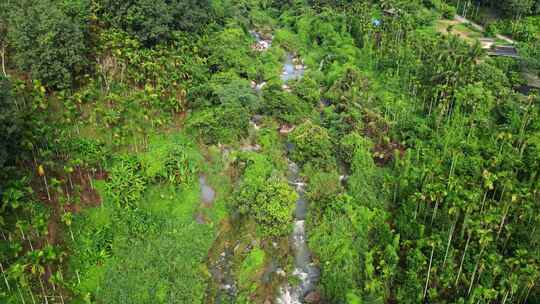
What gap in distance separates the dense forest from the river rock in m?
0.28

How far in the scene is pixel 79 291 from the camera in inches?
1195

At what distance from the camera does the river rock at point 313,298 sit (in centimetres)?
3083

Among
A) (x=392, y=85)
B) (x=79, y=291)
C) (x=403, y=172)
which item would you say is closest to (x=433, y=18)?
(x=392, y=85)

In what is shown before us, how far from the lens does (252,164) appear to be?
42.8 metres

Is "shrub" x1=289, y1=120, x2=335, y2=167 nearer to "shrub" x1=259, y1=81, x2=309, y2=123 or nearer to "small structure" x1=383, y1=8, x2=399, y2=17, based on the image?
"shrub" x1=259, y1=81, x2=309, y2=123

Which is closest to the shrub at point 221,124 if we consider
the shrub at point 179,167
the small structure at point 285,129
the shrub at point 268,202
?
the small structure at point 285,129

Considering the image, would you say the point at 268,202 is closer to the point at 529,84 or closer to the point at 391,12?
the point at 529,84

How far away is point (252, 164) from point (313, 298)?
51.5 feet

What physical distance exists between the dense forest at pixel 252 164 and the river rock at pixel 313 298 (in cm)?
28

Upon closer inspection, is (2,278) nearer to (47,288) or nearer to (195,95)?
(47,288)

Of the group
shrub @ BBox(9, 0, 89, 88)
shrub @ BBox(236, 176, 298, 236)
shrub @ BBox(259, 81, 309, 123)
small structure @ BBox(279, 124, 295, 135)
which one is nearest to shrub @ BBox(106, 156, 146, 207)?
shrub @ BBox(236, 176, 298, 236)

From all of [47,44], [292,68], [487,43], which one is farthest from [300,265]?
[487,43]

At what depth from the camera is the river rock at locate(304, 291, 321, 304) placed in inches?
1214

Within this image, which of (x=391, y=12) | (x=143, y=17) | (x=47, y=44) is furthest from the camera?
(x=391, y=12)
